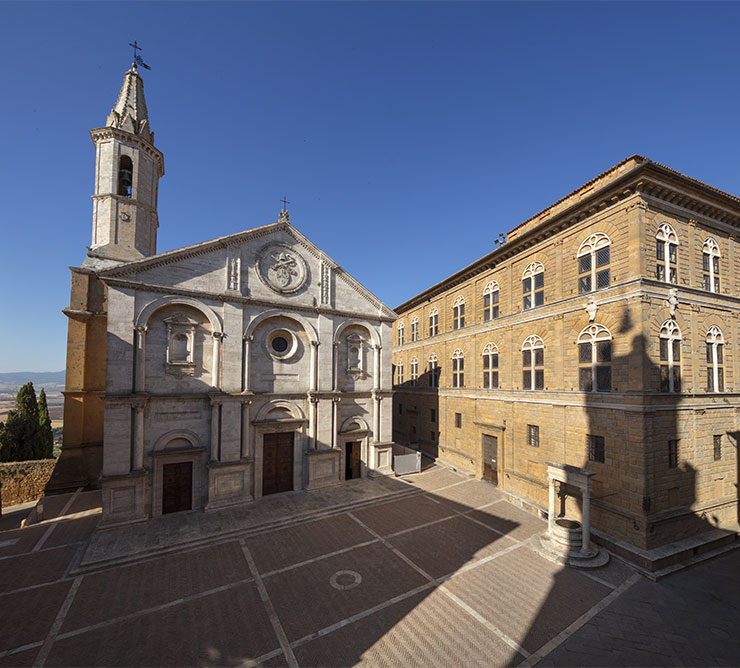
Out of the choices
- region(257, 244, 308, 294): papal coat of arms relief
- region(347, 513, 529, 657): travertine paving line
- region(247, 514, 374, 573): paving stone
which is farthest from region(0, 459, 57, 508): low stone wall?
region(347, 513, 529, 657): travertine paving line

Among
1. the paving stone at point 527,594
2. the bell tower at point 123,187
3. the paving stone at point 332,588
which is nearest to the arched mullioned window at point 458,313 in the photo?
the paving stone at point 527,594

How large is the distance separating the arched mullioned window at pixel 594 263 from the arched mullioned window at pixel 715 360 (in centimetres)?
558

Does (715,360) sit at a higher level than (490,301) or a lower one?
lower

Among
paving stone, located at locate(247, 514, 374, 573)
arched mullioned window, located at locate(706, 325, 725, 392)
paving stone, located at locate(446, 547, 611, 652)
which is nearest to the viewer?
paving stone, located at locate(446, 547, 611, 652)

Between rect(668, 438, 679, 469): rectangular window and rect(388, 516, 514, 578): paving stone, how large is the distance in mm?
7308

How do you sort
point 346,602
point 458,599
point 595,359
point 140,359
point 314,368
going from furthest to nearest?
point 314,368 < point 140,359 < point 595,359 < point 458,599 < point 346,602

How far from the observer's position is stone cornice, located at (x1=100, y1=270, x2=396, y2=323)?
15.4m

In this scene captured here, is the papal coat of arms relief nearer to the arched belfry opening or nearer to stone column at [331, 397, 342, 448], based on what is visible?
stone column at [331, 397, 342, 448]

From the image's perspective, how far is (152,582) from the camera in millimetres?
11203

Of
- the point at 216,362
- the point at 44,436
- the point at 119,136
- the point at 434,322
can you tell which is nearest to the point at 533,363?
the point at 434,322

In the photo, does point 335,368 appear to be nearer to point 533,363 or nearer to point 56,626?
point 533,363

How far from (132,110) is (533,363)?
30117mm

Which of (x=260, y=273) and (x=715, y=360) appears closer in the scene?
(x=715, y=360)

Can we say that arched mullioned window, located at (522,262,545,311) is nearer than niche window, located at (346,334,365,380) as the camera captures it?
Yes
